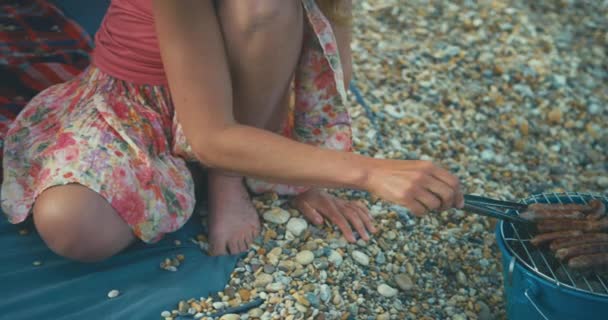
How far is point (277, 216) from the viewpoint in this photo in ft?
6.72

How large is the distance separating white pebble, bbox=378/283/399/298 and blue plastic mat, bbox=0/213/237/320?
40cm

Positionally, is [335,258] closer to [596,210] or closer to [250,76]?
[250,76]

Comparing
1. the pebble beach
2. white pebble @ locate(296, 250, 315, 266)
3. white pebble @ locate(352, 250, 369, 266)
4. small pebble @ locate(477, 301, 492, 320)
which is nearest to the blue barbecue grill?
small pebble @ locate(477, 301, 492, 320)

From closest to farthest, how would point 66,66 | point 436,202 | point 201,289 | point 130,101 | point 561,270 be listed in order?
point 436,202 → point 561,270 → point 201,289 → point 130,101 → point 66,66

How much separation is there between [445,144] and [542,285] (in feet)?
3.53

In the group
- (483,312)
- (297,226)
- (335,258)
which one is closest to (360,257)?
(335,258)

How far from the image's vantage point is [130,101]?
75.7 inches

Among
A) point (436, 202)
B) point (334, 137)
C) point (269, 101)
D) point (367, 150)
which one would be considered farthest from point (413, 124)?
point (436, 202)

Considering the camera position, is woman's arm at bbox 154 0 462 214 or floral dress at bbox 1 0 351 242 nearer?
woman's arm at bbox 154 0 462 214

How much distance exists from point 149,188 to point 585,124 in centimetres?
181

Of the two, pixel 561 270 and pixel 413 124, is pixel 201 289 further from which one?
pixel 413 124

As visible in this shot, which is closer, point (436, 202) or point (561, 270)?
point (436, 202)

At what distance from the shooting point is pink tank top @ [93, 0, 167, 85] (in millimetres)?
1835

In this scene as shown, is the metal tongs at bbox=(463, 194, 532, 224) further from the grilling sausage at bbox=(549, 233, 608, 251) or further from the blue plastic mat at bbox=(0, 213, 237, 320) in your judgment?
the blue plastic mat at bbox=(0, 213, 237, 320)
